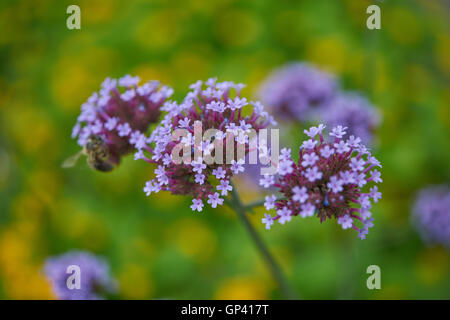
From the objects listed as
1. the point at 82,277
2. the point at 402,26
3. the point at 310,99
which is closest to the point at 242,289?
the point at 82,277

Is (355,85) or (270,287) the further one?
(355,85)

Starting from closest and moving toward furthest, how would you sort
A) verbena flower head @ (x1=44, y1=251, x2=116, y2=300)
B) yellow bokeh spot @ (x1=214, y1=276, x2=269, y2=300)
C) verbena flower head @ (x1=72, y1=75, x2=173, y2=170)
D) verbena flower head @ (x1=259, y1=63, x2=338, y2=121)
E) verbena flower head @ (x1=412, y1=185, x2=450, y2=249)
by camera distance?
verbena flower head @ (x1=72, y1=75, x2=173, y2=170) → verbena flower head @ (x1=44, y1=251, x2=116, y2=300) → verbena flower head @ (x1=412, y1=185, x2=450, y2=249) → verbena flower head @ (x1=259, y1=63, x2=338, y2=121) → yellow bokeh spot @ (x1=214, y1=276, x2=269, y2=300)

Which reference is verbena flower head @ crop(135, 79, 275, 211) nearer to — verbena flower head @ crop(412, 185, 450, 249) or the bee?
the bee

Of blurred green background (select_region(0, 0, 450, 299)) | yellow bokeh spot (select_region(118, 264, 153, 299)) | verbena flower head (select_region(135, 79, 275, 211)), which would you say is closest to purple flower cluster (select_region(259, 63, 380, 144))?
blurred green background (select_region(0, 0, 450, 299))

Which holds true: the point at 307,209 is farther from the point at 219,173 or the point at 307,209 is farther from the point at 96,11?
the point at 96,11

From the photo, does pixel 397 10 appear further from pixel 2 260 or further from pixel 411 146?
pixel 2 260

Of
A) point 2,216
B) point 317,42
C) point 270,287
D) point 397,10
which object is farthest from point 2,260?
point 397,10
